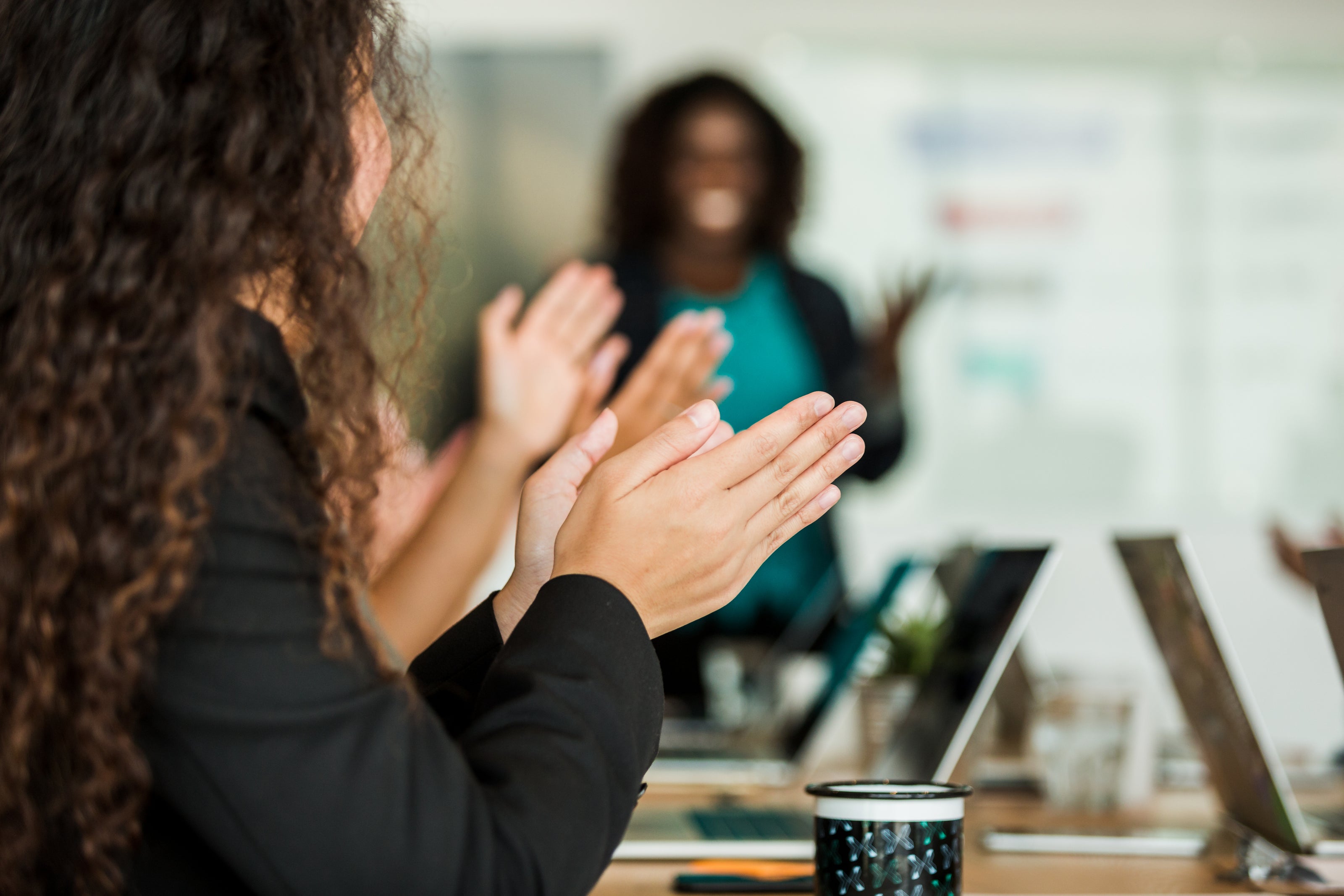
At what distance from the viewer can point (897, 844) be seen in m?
0.73

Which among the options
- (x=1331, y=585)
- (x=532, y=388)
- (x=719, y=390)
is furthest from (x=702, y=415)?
(x=532, y=388)

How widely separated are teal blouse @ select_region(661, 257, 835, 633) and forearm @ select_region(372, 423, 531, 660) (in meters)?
0.99

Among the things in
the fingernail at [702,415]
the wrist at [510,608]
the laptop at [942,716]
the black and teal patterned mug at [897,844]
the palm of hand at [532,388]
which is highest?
the fingernail at [702,415]

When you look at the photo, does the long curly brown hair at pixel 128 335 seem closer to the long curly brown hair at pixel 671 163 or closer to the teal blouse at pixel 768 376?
the teal blouse at pixel 768 376

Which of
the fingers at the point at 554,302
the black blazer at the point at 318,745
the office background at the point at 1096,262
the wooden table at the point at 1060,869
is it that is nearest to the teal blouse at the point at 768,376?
the office background at the point at 1096,262

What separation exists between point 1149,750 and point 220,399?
1.08 metres

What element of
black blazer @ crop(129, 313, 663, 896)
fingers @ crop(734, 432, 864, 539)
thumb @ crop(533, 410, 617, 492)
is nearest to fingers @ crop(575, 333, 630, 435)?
thumb @ crop(533, 410, 617, 492)

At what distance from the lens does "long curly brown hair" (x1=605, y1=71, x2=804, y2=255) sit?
9.59 feet

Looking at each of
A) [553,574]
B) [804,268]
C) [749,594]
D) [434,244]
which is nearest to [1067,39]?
[804,268]

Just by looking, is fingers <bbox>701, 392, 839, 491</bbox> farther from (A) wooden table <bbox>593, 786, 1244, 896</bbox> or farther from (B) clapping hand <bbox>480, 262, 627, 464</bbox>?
(B) clapping hand <bbox>480, 262, 627, 464</bbox>

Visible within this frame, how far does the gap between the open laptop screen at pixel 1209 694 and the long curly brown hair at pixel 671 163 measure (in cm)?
183

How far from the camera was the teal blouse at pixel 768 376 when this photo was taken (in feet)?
8.38

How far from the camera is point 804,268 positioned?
2.93 meters

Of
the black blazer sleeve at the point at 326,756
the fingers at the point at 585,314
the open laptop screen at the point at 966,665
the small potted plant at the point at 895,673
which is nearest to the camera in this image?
the black blazer sleeve at the point at 326,756
